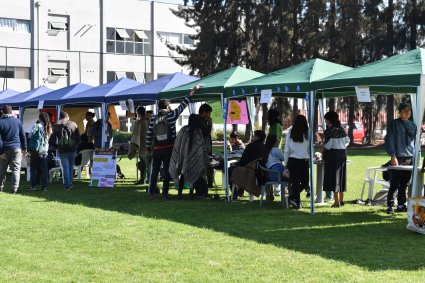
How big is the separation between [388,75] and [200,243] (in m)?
3.66

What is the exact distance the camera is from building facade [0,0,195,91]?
43.8m

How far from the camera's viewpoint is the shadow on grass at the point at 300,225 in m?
7.82

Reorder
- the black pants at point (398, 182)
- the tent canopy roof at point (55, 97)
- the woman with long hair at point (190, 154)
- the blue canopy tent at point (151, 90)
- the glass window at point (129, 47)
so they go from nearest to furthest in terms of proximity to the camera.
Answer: the black pants at point (398, 182) < the woman with long hair at point (190, 154) < the blue canopy tent at point (151, 90) < the tent canopy roof at point (55, 97) < the glass window at point (129, 47)

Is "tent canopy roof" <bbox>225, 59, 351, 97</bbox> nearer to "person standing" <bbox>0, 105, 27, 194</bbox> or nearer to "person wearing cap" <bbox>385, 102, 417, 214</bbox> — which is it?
"person wearing cap" <bbox>385, 102, 417, 214</bbox>

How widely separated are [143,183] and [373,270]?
34.2ft

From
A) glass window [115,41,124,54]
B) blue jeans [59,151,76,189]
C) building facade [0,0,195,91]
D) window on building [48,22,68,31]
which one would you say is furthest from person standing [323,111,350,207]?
glass window [115,41,124,54]

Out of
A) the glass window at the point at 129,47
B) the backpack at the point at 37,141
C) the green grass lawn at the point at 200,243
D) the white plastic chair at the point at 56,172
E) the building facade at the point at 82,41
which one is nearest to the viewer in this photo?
the green grass lawn at the point at 200,243

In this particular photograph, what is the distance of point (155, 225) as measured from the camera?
9875 mm

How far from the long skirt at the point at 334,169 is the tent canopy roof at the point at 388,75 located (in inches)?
53.2

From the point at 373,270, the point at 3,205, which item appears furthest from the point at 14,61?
the point at 373,270

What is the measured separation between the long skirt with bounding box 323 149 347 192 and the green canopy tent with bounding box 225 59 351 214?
1.84 ft

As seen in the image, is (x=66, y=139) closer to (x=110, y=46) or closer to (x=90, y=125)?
(x=90, y=125)

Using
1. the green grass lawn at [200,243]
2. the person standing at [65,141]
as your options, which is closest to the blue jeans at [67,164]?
the person standing at [65,141]

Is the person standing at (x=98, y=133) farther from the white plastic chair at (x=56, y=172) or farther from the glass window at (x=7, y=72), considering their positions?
the glass window at (x=7, y=72)
